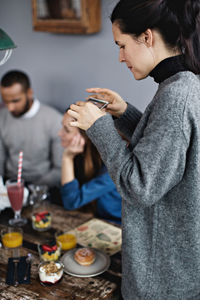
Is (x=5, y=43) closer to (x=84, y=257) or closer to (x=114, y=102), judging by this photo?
(x=114, y=102)

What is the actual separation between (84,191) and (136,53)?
43.6 inches

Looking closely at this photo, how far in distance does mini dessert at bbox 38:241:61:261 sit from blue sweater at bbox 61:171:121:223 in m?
0.49

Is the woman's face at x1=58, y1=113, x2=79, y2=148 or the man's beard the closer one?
the woman's face at x1=58, y1=113, x2=79, y2=148

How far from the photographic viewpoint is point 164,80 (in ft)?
3.60

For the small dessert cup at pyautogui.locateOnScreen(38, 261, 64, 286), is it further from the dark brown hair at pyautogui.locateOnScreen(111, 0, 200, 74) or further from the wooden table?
the dark brown hair at pyautogui.locateOnScreen(111, 0, 200, 74)

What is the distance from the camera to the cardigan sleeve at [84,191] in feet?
6.55

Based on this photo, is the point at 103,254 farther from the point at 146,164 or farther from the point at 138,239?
the point at 146,164

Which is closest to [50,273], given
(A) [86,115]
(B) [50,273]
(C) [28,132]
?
(B) [50,273]

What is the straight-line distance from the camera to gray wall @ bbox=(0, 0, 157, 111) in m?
2.69

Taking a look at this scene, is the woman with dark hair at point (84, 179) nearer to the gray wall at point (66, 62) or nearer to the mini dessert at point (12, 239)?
the mini dessert at point (12, 239)

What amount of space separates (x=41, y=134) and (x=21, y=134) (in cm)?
18

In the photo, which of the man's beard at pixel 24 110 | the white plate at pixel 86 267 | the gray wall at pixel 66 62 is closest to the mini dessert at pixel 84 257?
the white plate at pixel 86 267

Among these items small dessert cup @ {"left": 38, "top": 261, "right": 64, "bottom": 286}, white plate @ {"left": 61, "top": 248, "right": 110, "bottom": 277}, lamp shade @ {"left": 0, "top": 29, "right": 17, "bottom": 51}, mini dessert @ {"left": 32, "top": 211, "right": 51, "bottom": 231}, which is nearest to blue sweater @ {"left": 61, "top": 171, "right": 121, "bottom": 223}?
mini dessert @ {"left": 32, "top": 211, "right": 51, "bottom": 231}

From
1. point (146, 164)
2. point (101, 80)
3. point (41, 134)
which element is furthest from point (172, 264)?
point (41, 134)
